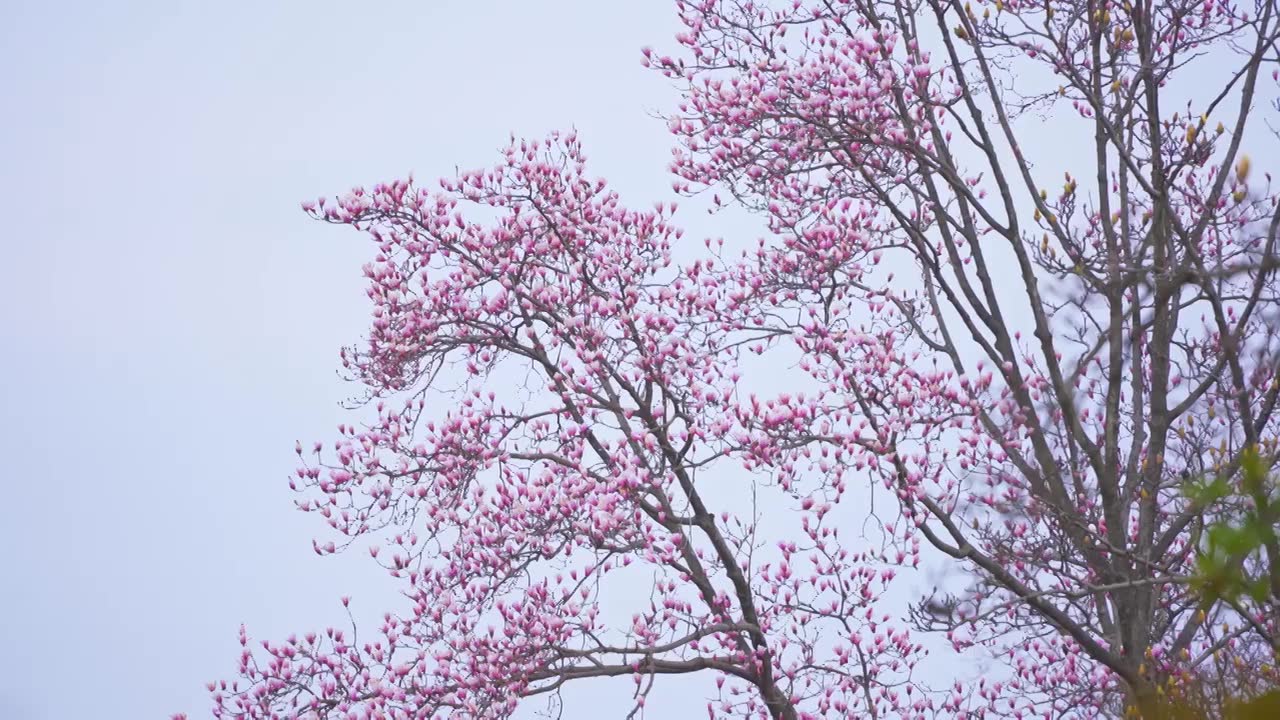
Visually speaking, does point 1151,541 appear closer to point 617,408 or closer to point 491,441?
point 617,408

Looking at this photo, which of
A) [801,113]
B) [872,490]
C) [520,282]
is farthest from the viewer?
[520,282]

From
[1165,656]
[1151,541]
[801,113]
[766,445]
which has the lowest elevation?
[1165,656]

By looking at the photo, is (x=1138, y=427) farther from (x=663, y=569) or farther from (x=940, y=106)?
(x=663, y=569)

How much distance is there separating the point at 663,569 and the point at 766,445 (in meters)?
1.33

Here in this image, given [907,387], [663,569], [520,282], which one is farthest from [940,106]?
[663,569]

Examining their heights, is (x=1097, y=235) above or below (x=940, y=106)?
below

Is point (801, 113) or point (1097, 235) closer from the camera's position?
point (801, 113)

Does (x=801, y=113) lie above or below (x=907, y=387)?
above

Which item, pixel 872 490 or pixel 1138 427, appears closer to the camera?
pixel 872 490

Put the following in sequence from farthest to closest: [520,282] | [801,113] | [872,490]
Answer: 1. [520,282]
2. [801,113]
3. [872,490]

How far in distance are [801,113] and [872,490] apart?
273cm

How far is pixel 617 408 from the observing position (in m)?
8.80

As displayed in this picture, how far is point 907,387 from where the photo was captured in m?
8.33

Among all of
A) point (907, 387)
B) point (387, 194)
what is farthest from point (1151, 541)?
point (387, 194)
